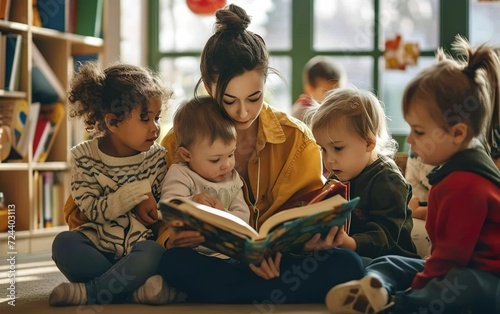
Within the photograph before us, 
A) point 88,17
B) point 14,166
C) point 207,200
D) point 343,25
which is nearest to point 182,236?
point 207,200

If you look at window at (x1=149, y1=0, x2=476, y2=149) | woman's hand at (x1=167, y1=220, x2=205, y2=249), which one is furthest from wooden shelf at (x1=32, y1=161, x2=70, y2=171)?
woman's hand at (x1=167, y1=220, x2=205, y2=249)

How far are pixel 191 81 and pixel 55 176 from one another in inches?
56.0

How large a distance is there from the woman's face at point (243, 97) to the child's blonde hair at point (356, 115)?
18 centimetres

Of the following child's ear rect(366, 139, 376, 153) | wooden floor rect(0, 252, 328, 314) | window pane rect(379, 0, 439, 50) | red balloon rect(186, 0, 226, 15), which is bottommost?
wooden floor rect(0, 252, 328, 314)

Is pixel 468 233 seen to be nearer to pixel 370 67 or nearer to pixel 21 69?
Answer: pixel 21 69

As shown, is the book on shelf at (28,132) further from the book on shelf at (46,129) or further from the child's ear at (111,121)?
the child's ear at (111,121)

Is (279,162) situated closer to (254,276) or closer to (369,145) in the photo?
(369,145)

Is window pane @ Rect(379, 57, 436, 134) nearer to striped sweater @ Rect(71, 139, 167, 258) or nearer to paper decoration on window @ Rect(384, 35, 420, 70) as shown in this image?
paper decoration on window @ Rect(384, 35, 420, 70)

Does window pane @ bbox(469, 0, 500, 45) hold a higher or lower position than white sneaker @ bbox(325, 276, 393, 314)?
higher

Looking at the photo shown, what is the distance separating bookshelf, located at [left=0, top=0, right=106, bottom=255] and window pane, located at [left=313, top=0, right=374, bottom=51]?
5.07 feet

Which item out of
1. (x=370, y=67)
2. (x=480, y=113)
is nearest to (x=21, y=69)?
(x=370, y=67)

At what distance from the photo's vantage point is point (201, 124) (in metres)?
2.02

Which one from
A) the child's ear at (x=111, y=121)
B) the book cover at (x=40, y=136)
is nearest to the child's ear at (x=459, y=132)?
the child's ear at (x=111, y=121)

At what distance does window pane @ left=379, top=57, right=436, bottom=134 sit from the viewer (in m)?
4.81
